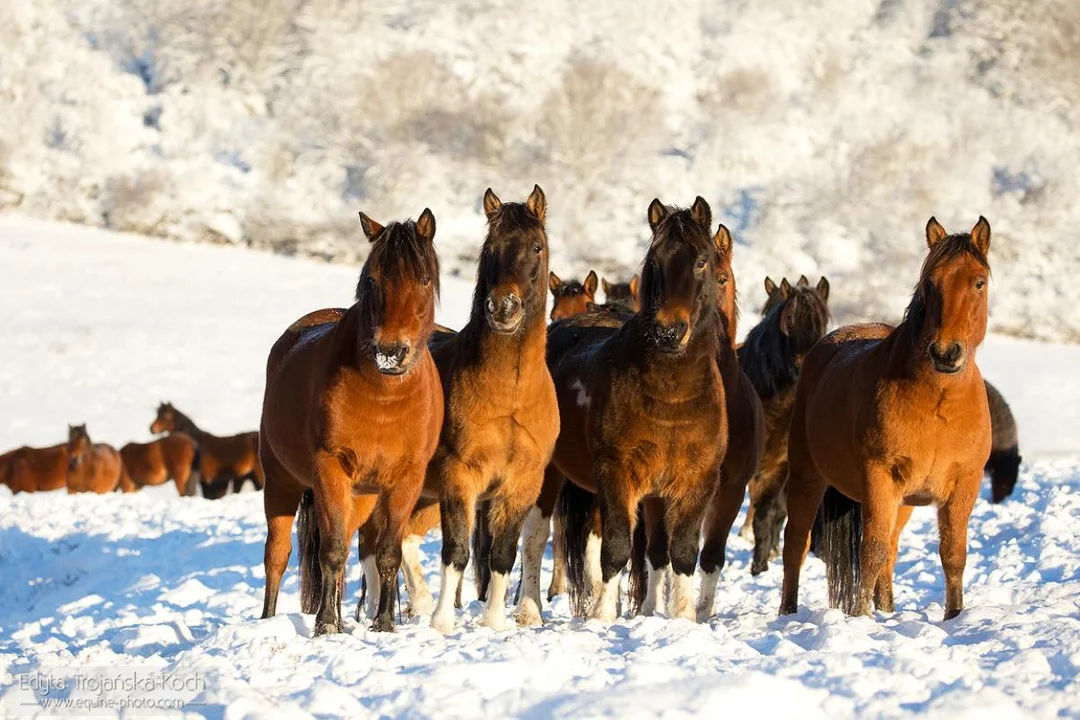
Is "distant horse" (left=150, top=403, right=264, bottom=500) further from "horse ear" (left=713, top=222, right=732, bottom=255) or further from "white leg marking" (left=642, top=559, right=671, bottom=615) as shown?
"white leg marking" (left=642, top=559, right=671, bottom=615)

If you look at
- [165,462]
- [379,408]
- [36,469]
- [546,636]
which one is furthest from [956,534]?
[36,469]

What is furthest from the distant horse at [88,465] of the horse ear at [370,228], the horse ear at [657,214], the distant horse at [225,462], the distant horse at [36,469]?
the horse ear at [657,214]

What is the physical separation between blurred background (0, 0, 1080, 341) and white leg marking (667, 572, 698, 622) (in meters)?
28.1

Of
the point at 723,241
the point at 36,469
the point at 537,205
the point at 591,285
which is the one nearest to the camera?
the point at 537,205

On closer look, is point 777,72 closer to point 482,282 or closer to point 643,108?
point 643,108

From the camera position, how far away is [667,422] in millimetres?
6402

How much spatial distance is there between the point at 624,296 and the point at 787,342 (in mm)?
2290

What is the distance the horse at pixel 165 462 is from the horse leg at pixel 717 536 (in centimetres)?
1345

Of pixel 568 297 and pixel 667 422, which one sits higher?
pixel 568 297

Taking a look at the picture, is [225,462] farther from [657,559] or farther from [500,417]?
[500,417]

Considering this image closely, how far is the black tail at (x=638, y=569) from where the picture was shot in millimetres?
7430

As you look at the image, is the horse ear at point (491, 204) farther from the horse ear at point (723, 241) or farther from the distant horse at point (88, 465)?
the distant horse at point (88, 465)

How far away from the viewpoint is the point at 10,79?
44.5 m

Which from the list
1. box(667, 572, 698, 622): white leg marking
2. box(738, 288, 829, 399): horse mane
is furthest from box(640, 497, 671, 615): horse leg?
box(738, 288, 829, 399): horse mane
